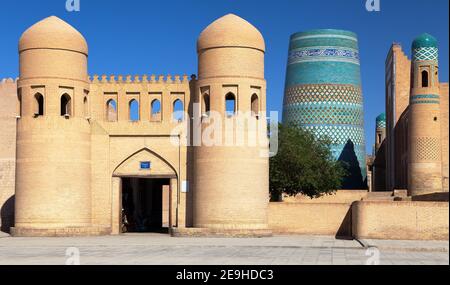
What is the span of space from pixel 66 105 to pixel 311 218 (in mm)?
8753

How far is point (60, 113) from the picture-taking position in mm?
27141

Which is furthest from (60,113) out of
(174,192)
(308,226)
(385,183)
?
(385,183)

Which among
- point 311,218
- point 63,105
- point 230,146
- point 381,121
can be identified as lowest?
point 311,218

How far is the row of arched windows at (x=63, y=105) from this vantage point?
2720cm

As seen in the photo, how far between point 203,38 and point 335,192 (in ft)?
59.8

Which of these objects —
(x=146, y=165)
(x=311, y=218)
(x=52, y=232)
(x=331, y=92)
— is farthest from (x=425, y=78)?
(x=52, y=232)

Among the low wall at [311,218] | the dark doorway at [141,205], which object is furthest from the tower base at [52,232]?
the low wall at [311,218]

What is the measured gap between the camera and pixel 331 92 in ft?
167

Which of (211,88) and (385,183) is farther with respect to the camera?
(385,183)

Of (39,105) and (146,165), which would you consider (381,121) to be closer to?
(146,165)

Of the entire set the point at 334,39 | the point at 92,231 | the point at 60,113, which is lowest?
the point at 92,231

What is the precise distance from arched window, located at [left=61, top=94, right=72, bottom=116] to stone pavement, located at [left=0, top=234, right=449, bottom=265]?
15.3 feet

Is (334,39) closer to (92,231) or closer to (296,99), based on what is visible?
(296,99)
